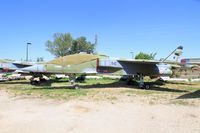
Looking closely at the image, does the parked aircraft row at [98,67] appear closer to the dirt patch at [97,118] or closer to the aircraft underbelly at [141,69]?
the aircraft underbelly at [141,69]

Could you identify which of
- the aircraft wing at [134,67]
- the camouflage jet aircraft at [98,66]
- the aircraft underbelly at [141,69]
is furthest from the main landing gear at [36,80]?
the aircraft underbelly at [141,69]

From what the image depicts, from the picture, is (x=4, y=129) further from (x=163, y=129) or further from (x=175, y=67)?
(x=175, y=67)

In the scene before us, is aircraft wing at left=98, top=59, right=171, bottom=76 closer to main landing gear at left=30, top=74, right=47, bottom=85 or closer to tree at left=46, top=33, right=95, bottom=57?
main landing gear at left=30, top=74, right=47, bottom=85

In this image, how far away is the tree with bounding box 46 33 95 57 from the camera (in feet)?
259

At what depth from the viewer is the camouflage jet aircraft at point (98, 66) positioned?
17656mm

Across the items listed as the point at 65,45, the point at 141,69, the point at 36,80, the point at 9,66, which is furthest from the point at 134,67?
the point at 65,45

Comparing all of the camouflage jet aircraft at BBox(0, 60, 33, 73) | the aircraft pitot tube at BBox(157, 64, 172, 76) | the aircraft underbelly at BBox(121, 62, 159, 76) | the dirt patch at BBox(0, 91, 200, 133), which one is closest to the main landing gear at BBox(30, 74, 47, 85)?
the camouflage jet aircraft at BBox(0, 60, 33, 73)

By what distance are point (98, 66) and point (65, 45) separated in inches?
2428

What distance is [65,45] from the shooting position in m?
78.9

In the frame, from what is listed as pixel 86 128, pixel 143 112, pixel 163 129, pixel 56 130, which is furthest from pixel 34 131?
pixel 143 112

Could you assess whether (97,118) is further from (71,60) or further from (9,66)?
(9,66)

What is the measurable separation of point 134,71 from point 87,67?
12.6 ft

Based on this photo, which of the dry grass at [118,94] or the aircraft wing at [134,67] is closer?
the dry grass at [118,94]

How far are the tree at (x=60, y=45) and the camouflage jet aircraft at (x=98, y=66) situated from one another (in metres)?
60.3
